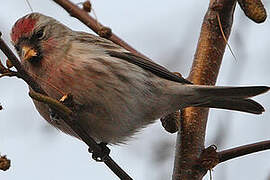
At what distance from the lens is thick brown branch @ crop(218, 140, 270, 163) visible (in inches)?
119

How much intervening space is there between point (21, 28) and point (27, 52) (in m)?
0.24

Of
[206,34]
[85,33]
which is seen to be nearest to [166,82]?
[206,34]

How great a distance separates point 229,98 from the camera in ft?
14.5

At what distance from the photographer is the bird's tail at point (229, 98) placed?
4129 millimetres

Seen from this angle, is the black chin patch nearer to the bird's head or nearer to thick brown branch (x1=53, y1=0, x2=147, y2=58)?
the bird's head

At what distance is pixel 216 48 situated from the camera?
157 inches

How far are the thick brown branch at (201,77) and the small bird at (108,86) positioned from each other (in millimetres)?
134

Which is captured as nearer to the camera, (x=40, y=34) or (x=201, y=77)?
(x=201, y=77)

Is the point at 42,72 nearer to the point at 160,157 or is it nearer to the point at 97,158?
the point at 97,158

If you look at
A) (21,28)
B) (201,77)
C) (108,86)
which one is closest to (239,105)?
(201,77)

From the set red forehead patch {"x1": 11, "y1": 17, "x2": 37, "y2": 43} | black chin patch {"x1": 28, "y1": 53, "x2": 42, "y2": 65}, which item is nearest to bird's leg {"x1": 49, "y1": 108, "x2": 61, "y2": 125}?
black chin patch {"x1": 28, "y1": 53, "x2": 42, "y2": 65}

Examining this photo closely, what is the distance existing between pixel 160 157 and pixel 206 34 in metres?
1.31

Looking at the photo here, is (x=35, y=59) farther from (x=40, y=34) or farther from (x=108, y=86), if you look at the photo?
(x=108, y=86)

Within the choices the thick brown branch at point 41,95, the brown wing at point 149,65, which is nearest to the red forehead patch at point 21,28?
the brown wing at point 149,65
